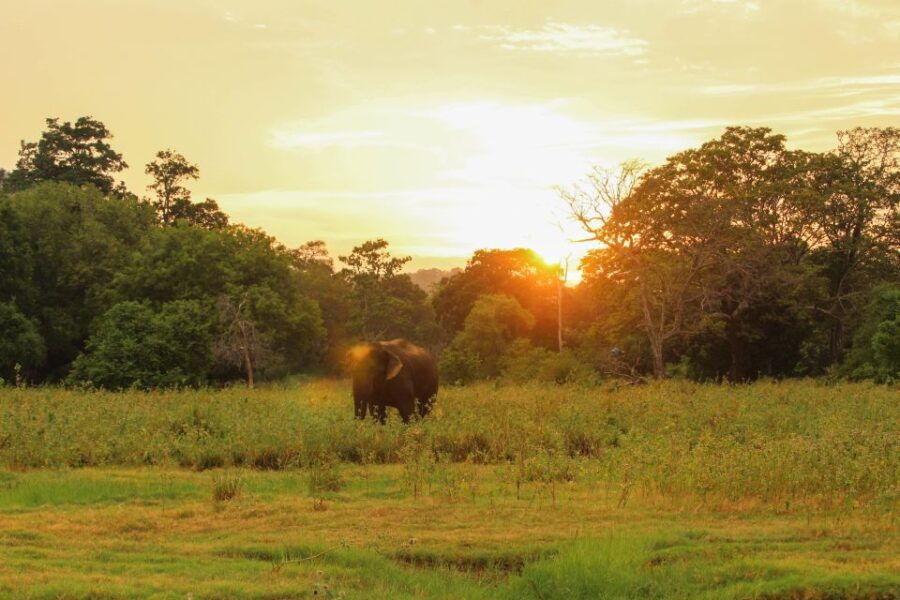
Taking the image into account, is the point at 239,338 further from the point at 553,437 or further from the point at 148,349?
the point at 553,437

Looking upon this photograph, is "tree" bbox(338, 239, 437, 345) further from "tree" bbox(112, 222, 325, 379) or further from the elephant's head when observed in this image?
the elephant's head

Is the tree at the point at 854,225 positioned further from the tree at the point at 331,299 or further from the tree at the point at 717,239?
the tree at the point at 331,299

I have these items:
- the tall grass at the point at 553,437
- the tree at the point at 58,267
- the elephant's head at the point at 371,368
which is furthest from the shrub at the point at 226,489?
the tree at the point at 58,267

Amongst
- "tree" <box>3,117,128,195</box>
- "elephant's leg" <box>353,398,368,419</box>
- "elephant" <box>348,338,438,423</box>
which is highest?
"tree" <box>3,117,128,195</box>

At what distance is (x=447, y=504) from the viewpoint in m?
11.3

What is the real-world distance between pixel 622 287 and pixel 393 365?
69.0 feet

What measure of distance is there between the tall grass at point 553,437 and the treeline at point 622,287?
516 inches

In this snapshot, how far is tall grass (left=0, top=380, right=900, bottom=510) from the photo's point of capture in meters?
11.3

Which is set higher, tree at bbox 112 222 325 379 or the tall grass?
tree at bbox 112 222 325 379

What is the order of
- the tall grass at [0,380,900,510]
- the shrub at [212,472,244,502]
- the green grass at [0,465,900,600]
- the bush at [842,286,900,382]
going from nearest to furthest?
the green grass at [0,465,900,600] → the tall grass at [0,380,900,510] → the shrub at [212,472,244,502] → the bush at [842,286,900,382]

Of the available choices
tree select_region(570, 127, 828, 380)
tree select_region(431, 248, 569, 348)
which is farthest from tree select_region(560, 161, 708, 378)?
tree select_region(431, 248, 569, 348)

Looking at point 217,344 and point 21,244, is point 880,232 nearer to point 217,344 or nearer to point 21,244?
point 217,344

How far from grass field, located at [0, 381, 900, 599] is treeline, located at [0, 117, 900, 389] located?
17059mm

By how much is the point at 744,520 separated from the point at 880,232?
35.8 meters
